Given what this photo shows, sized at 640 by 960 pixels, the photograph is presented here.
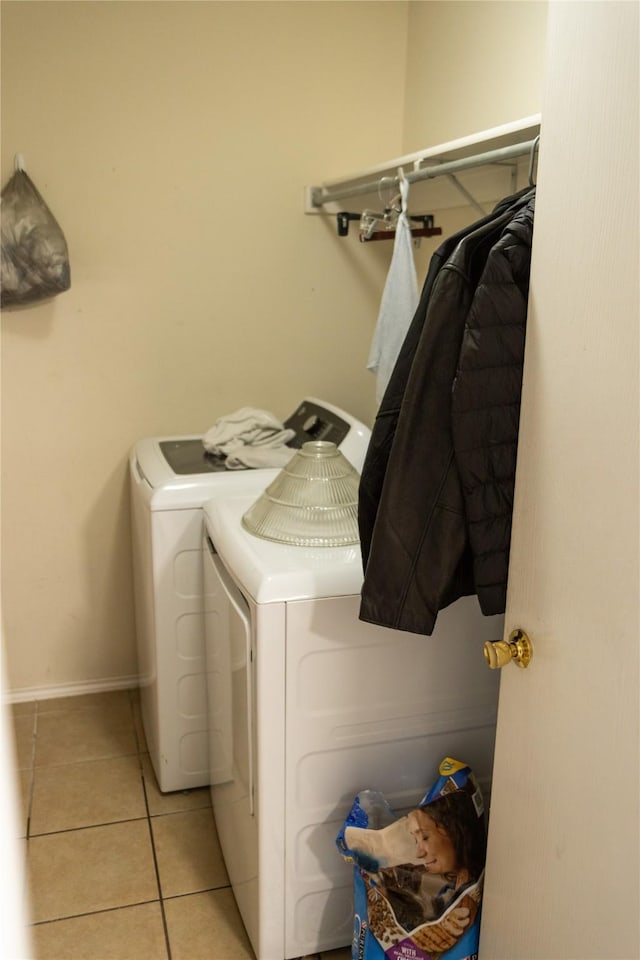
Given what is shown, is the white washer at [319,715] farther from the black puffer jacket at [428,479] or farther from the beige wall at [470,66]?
the beige wall at [470,66]

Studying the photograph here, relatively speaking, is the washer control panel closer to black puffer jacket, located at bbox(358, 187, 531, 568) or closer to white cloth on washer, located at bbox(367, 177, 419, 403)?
white cloth on washer, located at bbox(367, 177, 419, 403)

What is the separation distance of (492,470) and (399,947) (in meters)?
0.92

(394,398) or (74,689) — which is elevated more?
(394,398)

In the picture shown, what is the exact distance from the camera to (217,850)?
6.98 ft

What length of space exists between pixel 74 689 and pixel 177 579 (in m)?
0.94

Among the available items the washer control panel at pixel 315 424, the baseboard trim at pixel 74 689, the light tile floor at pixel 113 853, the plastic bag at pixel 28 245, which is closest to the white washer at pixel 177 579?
the washer control panel at pixel 315 424

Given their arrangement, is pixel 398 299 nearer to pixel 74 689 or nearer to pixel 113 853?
pixel 113 853

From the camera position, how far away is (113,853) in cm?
211

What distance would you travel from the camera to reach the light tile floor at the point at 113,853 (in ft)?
6.04

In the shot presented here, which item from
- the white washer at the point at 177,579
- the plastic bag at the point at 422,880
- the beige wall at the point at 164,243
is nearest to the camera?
the plastic bag at the point at 422,880

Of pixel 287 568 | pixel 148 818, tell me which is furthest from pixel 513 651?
pixel 148 818

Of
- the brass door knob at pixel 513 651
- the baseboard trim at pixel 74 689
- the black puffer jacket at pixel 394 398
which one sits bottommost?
the baseboard trim at pixel 74 689

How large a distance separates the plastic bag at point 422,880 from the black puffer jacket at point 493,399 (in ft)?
1.75

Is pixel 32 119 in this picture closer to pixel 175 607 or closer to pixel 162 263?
pixel 162 263
